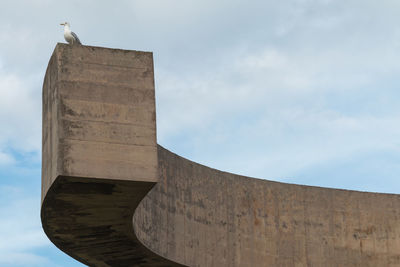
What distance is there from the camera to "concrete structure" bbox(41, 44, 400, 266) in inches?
429

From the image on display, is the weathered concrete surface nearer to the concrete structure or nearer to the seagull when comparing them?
the concrete structure

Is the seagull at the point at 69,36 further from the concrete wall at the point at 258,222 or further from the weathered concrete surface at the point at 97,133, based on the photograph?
the concrete wall at the point at 258,222

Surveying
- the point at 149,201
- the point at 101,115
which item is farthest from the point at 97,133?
the point at 149,201

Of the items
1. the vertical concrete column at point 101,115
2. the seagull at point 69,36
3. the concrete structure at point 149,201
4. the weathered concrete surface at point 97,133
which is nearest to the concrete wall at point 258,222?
the concrete structure at point 149,201

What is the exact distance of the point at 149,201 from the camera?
44.1 ft

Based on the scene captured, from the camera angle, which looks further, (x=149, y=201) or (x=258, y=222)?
(x=258, y=222)

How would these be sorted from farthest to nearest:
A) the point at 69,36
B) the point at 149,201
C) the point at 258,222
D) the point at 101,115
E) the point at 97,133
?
the point at 258,222 < the point at 149,201 < the point at 69,36 < the point at 101,115 < the point at 97,133

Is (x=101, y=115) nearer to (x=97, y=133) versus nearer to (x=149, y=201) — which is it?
(x=97, y=133)

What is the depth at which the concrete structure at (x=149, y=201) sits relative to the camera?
35.8 ft

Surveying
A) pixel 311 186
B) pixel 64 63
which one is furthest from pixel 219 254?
pixel 64 63

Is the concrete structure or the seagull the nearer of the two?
the concrete structure

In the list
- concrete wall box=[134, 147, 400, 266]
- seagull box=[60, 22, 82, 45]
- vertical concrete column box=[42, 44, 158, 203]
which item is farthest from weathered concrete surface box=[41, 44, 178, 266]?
concrete wall box=[134, 147, 400, 266]

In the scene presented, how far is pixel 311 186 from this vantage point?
1694cm

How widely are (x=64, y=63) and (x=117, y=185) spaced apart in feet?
6.00
